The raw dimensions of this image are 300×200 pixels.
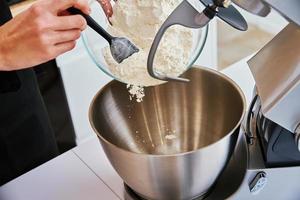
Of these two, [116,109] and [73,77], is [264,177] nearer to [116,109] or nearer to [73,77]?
[116,109]

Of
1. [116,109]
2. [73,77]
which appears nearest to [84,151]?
[116,109]

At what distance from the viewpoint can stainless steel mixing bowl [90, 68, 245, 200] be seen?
554 mm

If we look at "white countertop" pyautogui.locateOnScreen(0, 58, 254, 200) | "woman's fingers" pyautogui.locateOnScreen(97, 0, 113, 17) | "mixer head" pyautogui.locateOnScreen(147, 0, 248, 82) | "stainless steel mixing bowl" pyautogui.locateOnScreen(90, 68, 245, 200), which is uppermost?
"mixer head" pyautogui.locateOnScreen(147, 0, 248, 82)

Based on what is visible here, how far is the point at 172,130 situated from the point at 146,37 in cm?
23

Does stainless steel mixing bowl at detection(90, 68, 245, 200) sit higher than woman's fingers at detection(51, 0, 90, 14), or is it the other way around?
woman's fingers at detection(51, 0, 90, 14)

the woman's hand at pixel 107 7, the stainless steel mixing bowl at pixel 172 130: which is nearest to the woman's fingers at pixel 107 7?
the woman's hand at pixel 107 7

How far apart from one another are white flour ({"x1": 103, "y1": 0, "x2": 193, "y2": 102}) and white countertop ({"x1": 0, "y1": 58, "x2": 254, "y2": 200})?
0.23m

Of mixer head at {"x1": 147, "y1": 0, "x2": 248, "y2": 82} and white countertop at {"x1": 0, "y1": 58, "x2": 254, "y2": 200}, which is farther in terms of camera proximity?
white countertop at {"x1": 0, "y1": 58, "x2": 254, "y2": 200}

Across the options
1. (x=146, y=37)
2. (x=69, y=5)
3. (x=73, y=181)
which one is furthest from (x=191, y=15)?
(x=73, y=181)

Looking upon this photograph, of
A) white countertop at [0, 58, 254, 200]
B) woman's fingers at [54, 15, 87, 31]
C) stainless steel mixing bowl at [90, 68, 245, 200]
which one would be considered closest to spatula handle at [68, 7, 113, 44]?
woman's fingers at [54, 15, 87, 31]

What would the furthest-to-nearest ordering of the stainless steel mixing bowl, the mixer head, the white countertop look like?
1. the white countertop
2. the stainless steel mixing bowl
3. the mixer head

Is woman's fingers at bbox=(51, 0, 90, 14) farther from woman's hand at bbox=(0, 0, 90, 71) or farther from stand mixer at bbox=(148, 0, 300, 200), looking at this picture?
stand mixer at bbox=(148, 0, 300, 200)

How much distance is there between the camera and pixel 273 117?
0.53 metres

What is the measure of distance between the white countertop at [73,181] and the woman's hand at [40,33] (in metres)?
0.22
